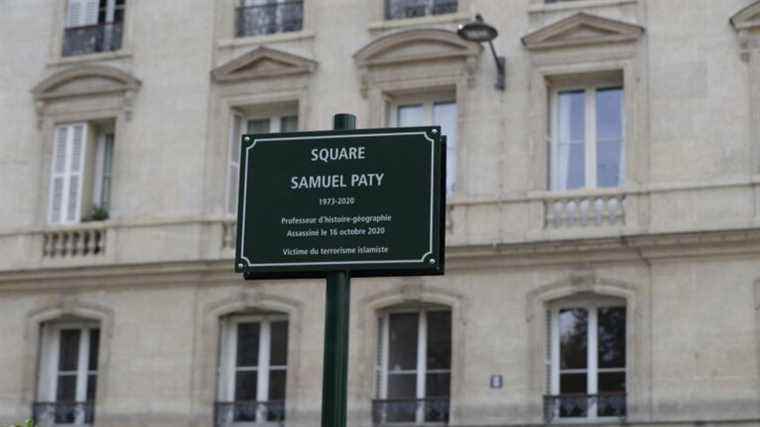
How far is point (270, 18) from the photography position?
87.4 feet

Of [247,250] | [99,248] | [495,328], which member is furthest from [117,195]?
[247,250]

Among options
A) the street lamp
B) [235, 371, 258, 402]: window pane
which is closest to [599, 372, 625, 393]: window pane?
the street lamp

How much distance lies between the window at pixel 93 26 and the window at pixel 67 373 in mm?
4650

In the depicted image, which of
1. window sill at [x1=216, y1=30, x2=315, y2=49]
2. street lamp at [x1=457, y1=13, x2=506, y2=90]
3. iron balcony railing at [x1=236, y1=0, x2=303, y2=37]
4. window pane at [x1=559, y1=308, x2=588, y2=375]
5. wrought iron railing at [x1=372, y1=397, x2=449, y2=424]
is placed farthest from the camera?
iron balcony railing at [x1=236, y1=0, x2=303, y2=37]

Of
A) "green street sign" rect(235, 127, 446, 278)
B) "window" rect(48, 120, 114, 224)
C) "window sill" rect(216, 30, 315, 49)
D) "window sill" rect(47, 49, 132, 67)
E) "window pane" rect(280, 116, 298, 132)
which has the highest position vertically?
"window sill" rect(216, 30, 315, 49)

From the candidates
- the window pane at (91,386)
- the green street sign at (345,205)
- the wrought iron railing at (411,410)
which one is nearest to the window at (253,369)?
the wrought iron railing at (411,410)

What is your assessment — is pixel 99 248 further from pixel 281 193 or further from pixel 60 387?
pixel 281 193

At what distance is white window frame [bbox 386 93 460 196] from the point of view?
81.9 feet

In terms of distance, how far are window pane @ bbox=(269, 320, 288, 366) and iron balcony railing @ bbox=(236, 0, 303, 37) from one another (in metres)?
4.72

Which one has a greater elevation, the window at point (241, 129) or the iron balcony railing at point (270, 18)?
the iron balcony railing at point (270, 18)

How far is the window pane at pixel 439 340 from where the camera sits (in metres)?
24.6

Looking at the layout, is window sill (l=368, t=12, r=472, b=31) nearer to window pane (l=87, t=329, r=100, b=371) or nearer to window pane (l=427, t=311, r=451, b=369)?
window pane (l=427, t=311, r=451, b=369)

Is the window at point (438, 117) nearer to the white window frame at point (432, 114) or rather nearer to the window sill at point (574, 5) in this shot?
the white window frame at point (432, 114)

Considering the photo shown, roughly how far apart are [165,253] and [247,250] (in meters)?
15.2
